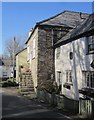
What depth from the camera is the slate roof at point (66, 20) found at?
86.4 feet

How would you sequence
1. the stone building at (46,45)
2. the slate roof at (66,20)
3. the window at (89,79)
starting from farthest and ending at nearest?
1. the slate roof at (66,20)
2. the stone building at (46,45)
3. the window at (89,79)

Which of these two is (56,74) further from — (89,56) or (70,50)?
(89,56)

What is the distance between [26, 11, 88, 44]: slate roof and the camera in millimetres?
26328

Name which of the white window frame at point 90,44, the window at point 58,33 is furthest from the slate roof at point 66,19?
the white window frame at point 90,44

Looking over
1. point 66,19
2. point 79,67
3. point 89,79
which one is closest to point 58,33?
point 66,19

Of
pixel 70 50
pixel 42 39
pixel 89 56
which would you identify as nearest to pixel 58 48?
pixel 42 39

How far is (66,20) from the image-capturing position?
27.9 metres

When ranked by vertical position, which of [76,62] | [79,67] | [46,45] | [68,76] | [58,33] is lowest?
[68,76]

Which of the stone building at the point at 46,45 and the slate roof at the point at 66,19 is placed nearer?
the stone building at the point at 46,45

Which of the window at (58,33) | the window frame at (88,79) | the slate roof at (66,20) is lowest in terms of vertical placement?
the window frame at (88,79)

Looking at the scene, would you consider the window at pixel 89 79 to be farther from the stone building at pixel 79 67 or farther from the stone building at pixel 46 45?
the stone building at pixel 46 45

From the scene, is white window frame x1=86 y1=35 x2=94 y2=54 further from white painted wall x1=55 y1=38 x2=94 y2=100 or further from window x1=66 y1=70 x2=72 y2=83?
window x1=66 y1=70 x2=72 y2=83

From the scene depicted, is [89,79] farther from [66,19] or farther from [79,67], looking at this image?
[66,19]

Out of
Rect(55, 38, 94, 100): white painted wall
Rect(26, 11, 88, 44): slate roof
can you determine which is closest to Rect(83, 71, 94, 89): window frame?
Rect(55, 38, 94, 100): white painted wall
